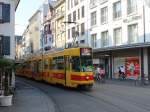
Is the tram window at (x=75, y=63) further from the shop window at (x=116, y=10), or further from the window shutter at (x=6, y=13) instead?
the shop window at (x=116, y=10)

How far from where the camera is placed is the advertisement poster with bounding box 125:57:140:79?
141 feet

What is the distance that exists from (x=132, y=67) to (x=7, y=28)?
753 inches

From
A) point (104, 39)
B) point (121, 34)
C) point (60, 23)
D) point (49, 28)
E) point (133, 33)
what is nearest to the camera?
point (133, 33)

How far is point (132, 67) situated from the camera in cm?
4412

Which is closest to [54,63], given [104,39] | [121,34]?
[121,34]

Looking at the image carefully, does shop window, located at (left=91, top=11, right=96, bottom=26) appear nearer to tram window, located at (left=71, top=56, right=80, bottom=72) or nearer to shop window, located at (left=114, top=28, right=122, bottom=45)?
shop window, located at (left=114, top=28, right=122, bottom=45)

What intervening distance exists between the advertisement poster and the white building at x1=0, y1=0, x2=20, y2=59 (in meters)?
17.5

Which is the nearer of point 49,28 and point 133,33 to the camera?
point 133,33

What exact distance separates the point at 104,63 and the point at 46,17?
142ft

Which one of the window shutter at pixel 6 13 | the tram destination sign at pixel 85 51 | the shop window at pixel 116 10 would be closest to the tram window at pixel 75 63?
the tram destination sign at pixel 85 51

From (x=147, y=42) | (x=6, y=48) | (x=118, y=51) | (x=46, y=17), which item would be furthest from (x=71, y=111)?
(x=46, y=17)

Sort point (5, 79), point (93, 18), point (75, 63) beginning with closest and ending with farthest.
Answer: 1. point (5, 79)
2. point (75, 63)
3. point (93, 18)

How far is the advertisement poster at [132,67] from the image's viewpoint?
141ft

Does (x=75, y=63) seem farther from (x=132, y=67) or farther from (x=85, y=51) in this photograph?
(x=132, y=67)
